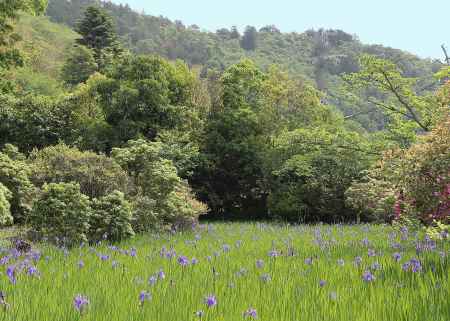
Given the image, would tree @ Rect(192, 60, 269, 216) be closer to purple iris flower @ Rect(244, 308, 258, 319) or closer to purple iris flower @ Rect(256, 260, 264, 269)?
purple iris flower @ Rect(256, 260, 264, 269)

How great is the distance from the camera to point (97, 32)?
5059 cm

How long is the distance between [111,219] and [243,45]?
108 metres

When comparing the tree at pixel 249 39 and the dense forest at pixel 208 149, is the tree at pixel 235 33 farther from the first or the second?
the dense forest at pixel 208 149

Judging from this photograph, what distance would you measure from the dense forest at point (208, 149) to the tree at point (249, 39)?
84.6 metres

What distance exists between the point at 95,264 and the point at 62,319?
298 centimetres

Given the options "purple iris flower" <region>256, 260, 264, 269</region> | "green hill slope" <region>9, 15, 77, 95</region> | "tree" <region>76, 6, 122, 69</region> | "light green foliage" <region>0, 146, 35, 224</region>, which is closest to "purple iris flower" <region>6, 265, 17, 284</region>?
"purple iris flower" <region>256, 260, 264, 269</region>

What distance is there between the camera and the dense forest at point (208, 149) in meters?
9.86

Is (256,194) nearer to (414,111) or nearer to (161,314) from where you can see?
(414,111)

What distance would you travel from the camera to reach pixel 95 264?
251 inches

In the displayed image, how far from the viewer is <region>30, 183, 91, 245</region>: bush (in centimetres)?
956

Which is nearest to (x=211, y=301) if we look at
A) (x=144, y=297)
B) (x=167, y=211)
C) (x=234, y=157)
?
(x=144, y=297)

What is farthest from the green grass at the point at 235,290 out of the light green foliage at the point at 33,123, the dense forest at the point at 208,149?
the light green foliage at the point at 33,123

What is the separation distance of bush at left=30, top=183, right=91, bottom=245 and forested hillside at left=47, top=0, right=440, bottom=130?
7287cm

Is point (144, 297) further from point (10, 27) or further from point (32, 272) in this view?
point (10, 27)
